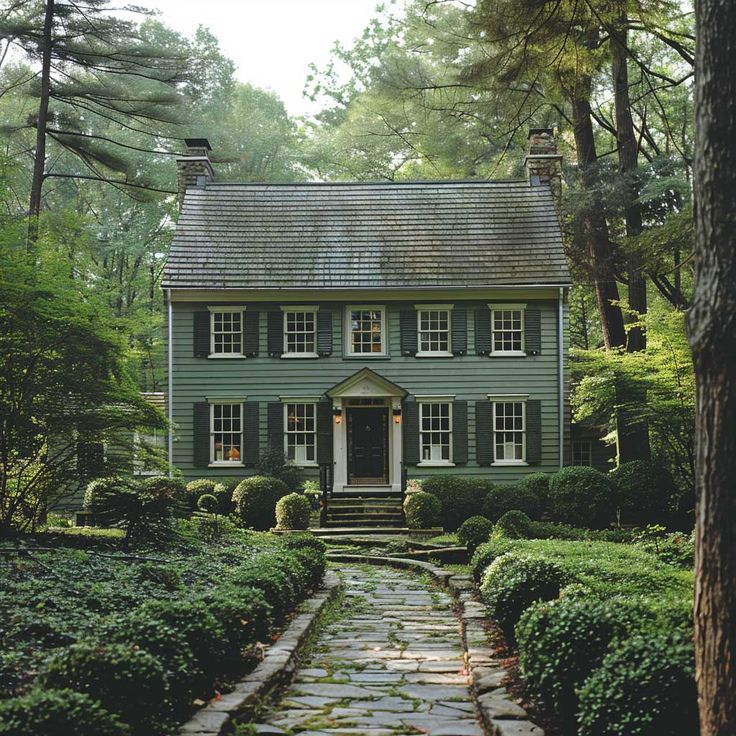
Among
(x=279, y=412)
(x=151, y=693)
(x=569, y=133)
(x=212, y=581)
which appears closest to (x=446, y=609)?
(x=212, y=581)

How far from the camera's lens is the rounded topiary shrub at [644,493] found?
2106cm

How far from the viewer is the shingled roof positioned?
81.7 ft

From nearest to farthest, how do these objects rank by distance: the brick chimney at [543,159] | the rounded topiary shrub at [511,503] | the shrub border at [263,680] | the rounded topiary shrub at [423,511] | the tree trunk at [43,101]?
the shrub border at [263,680]
the tree trunk at [43,101]
the rounded topiary shrub at [423,511]
the rounded topiary shrub at [511,503]
the brick chimney at [543,159]

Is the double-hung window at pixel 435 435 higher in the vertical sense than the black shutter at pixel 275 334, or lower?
lower

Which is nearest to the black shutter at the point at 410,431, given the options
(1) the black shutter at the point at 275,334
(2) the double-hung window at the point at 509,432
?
(2) the double-hung window at the point at 509,432

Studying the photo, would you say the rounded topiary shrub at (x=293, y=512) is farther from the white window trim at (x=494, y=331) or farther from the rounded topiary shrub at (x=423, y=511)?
the white window trim at (x=494, y=331)

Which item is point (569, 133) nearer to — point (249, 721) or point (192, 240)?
point (192, 240)

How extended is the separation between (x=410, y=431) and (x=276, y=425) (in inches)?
137

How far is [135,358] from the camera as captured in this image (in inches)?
549

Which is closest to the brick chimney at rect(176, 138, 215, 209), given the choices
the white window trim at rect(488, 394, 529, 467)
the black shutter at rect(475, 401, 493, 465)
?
the black shutter at rect(475, 401, 493, 465)

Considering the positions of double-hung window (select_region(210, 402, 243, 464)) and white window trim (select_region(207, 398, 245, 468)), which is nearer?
white window trim (select_region(207, 398, 245, 468))

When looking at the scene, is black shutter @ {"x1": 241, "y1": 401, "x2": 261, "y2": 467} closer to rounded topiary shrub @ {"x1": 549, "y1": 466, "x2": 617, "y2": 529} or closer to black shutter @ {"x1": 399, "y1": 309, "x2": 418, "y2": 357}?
black shutter @ {"x1": 399, "y1": 309, "x2": 418, "y2": 357}

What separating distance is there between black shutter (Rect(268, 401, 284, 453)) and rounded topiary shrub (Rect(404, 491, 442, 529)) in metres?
4.49

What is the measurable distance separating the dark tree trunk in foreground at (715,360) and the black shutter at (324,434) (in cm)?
1997
